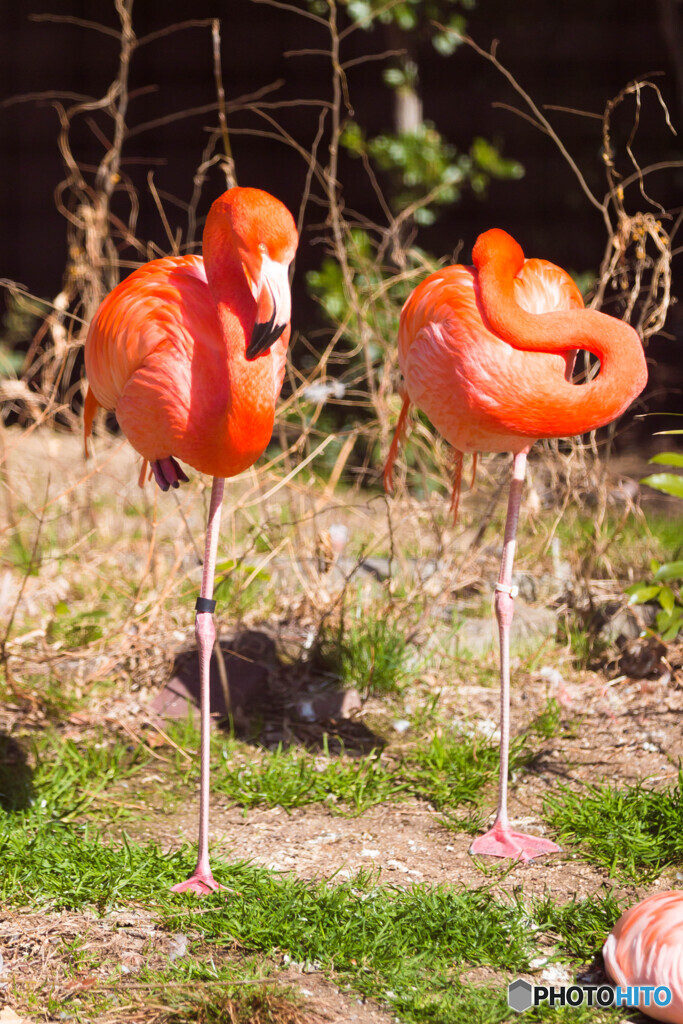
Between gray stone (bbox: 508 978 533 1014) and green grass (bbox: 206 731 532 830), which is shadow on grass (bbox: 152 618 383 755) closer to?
green grass (bbox: 206 731 532 830)

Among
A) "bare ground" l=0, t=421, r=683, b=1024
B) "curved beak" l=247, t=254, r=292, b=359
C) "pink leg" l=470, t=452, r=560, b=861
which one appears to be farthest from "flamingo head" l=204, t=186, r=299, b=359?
"bare ground" l=0, t=421, r=683, b=1024

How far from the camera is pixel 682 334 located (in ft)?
20.3

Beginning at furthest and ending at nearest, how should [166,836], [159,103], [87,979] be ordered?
[159,103] → [166,836] → [87,979]

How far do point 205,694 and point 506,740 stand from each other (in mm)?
787

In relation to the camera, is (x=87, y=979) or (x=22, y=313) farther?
(x=22, y=313)

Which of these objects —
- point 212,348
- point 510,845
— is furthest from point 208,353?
point 510,845

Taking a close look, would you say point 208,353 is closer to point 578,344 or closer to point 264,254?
point 264,254

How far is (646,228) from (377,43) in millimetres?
3292

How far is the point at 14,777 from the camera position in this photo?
3.12 meters

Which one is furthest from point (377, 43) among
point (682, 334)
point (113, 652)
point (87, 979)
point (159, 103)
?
point (87, 979)

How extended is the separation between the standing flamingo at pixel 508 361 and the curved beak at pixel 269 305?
47cm

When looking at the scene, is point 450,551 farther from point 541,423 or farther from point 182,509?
point 541,423

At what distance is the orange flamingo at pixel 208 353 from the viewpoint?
2320 mm

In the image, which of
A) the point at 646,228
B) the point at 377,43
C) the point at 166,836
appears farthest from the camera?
the point at 377,43
